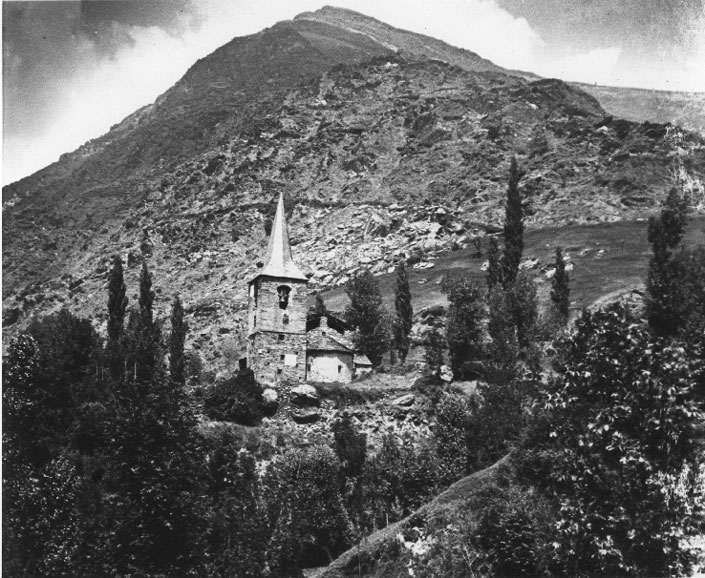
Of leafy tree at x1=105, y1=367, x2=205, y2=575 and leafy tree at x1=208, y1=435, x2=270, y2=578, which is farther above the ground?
leafy tree at x1=105, y1=367, x2=205, y2=575

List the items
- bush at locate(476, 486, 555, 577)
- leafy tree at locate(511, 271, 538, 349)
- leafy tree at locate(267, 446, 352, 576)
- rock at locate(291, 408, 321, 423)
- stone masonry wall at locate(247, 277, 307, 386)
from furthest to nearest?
leafy tree at locate(511, 271, 538, 349) → stone masonry wall at locate(247, 277, 307, 386) → rock at locate(291, 408, 321, 423) → leafy tree at locate(267, 446, 352, 576) → bush at locate(476, 486, 555, 577)

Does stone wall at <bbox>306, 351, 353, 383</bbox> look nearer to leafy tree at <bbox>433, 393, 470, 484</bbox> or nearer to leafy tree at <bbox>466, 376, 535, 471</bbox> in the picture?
leafy tree at <bbox>433, 393, 470, 484</bbox>

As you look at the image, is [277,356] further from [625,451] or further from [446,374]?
[625,451]

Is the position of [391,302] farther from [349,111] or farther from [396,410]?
[349,111]

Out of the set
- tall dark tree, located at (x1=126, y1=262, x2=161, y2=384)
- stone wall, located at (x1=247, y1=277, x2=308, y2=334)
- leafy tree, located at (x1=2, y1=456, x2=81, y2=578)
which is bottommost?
leafy tree, located at (x1=2, y1=456, x2=81, y2=578)

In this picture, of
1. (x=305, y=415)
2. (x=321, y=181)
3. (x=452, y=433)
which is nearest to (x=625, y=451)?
(x=452, y=433)

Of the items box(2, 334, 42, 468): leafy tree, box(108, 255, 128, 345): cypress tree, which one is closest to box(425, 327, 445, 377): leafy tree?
box(2, 334, 42, 468): leafy tree
